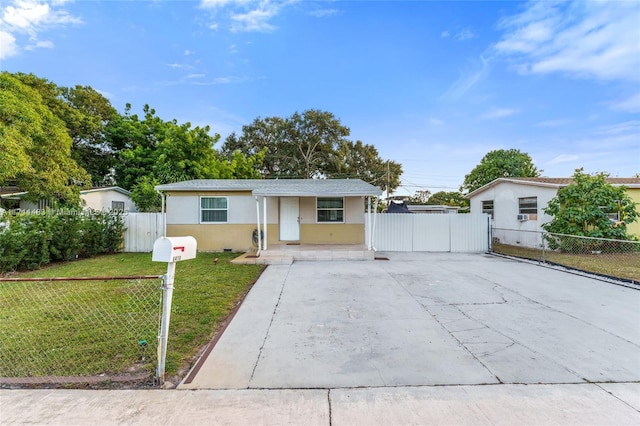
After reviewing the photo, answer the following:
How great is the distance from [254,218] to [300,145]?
19095mm

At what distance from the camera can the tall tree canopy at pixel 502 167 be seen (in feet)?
81.8

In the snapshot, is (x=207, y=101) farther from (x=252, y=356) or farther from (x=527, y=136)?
(x=527, y=136)

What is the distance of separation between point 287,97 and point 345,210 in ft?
35.4

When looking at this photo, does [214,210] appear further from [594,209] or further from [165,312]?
[594,209]

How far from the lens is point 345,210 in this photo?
11.5m

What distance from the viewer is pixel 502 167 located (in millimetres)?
25078

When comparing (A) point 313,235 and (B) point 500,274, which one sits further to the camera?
(A) point 313,235

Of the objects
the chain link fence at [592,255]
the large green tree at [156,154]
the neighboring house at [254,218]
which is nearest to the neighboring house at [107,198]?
the large green tree at [156,154]

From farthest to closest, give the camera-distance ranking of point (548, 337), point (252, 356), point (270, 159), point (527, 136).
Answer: point (270, 159), point (527, 136), point (548, 337), point (252, 356)

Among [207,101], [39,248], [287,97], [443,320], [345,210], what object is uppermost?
[287,97]

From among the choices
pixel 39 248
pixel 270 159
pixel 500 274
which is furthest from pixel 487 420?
pixel 270 159

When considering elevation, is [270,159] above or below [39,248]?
above

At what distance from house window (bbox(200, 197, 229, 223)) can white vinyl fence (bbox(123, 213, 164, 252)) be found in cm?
182

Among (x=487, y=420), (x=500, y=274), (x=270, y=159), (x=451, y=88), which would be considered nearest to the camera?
(x=487, y=420)
